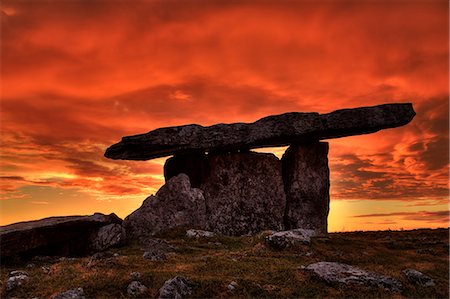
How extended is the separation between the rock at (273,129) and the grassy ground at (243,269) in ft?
27.1

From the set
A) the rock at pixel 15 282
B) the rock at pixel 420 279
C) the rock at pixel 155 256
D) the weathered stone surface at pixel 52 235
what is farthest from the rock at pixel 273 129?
the rock at pixel 15 282

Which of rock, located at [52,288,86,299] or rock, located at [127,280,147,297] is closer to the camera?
rock, located at [52,288,86,299]

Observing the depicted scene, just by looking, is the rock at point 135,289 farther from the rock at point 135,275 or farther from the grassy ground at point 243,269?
the rock at point 135,275

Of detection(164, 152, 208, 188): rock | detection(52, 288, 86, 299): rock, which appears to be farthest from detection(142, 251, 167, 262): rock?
detection(164, 152, 208, 188): rock

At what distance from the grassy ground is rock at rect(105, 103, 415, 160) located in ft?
27.1

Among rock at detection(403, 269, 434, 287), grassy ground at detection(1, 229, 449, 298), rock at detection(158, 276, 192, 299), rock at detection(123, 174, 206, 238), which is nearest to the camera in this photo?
rock at detection(158, 276, 192, 299)

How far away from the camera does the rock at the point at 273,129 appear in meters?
31.4

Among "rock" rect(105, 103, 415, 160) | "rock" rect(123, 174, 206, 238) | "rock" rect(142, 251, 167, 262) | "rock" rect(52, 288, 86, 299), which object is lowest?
"rock" rect(52, 288, 86, 299)

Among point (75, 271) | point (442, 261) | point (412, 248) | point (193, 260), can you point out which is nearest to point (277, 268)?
point (193, 260)

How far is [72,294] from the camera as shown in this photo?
15.1 m

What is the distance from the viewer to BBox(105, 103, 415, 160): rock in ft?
103

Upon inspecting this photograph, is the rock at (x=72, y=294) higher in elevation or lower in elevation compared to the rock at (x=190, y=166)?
lower

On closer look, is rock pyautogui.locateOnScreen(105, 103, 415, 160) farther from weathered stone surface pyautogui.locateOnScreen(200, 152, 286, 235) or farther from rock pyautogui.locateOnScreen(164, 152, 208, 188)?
rock pyautogui.locateOnScreen(164, 152, 208, 188)

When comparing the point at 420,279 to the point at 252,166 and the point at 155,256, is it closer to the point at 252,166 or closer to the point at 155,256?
the point at 155,256
